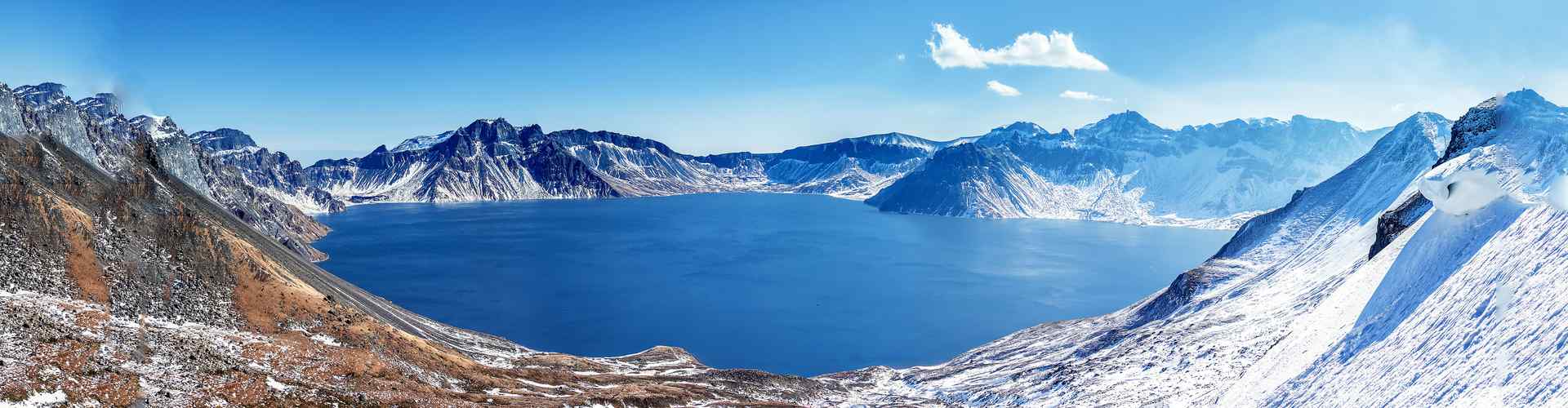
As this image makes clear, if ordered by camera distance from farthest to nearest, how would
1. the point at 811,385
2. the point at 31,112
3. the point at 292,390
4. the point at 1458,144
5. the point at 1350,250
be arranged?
the point at 31,112
the point at 1458,144
the point at 1350,250
the point at 811,385
the point at 292,390

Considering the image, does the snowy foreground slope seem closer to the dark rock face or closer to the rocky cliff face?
the dark rock face

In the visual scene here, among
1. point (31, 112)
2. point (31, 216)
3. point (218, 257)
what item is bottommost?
point (218, 257)

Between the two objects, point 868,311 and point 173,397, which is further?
point 868,311

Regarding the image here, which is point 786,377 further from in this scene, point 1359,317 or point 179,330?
point 179,330

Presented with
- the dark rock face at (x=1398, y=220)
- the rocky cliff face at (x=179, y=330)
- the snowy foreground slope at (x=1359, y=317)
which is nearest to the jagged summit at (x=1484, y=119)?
the snowy foreground slope at (x=1359, y=317)

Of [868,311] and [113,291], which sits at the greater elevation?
[113,291]

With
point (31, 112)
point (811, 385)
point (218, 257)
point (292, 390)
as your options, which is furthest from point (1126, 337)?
point (31, 112)

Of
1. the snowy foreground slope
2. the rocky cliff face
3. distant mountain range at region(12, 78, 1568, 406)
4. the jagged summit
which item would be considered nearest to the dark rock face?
the snowy foreground slope

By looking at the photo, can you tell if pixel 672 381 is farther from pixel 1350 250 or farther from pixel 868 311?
pixel 1350 250
